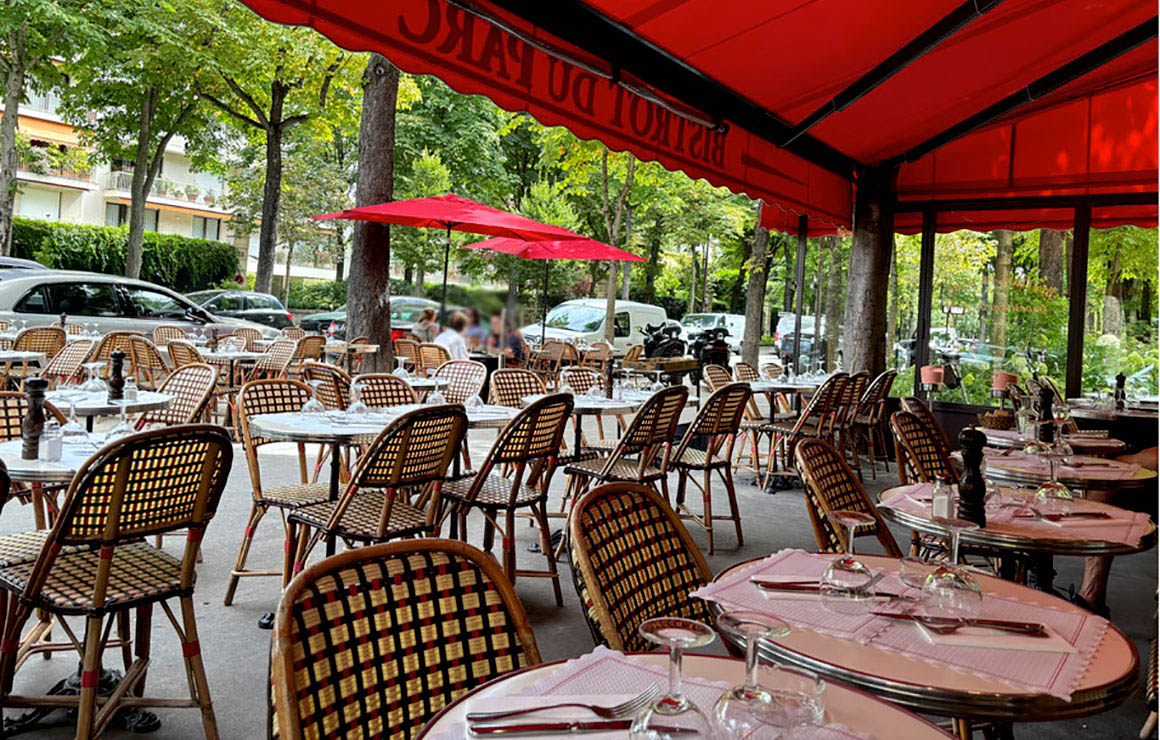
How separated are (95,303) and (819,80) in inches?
376

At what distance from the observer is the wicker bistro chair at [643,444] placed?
5000 millimetres

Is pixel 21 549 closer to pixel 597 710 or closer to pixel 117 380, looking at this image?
pixel 117 380

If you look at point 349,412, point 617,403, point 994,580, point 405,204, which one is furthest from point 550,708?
point 405,204

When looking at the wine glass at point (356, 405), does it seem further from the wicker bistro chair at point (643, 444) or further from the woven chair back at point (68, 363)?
the woven chair back at point (68, 363)

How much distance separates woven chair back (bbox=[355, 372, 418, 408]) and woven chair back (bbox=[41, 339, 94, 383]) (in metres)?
3.11

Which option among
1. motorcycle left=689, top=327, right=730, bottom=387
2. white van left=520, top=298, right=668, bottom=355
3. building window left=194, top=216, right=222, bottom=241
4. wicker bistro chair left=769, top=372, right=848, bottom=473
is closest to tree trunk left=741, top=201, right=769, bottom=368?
motorcycle left=689, top=327, right=730, bottom=387

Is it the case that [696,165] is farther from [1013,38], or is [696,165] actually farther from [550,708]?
[550,708]

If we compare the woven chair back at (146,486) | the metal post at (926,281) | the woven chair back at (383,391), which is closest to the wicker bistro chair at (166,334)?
the woven chair back at (383,391)

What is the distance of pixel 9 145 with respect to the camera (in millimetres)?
16516

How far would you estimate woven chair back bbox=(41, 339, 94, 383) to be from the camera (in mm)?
7457

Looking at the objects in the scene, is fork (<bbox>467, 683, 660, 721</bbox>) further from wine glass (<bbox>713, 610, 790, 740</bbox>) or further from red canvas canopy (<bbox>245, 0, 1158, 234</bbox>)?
red canvas canopy (<bbox>245, 0, 1158, 234</bbox>)

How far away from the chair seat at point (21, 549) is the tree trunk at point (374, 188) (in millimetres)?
6377

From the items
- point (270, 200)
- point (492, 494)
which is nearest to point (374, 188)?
point (492, 494)

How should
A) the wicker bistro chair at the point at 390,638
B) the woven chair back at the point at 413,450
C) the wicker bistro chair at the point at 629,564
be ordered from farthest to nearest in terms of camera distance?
the woven chair back at the point at 413,450, the wicker bistro chair at the point at 629,564, the wicker bistro chair at the point at 390,638
